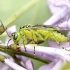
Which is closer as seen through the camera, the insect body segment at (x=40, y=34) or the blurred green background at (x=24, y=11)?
the insect body segment at (x=40, y=34)

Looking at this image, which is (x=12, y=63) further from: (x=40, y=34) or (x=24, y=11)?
(x=24, y=11)

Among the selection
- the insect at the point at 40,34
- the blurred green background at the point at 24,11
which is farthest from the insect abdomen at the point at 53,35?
the blurred green background at the point at 24,11

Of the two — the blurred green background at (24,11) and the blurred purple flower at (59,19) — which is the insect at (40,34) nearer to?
the blurred purple flower at (59,19)

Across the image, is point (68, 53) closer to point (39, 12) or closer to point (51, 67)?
point (51, 67)

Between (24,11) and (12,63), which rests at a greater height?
(24,11)

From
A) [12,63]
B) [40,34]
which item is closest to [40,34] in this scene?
[40,34]

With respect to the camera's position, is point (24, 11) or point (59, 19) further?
point (24, 11)

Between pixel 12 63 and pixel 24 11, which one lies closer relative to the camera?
pixel 12 63

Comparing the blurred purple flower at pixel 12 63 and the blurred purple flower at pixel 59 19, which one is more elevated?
the blurred purple flower at pixel 59 19

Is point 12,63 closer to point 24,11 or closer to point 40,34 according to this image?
point 40,34
